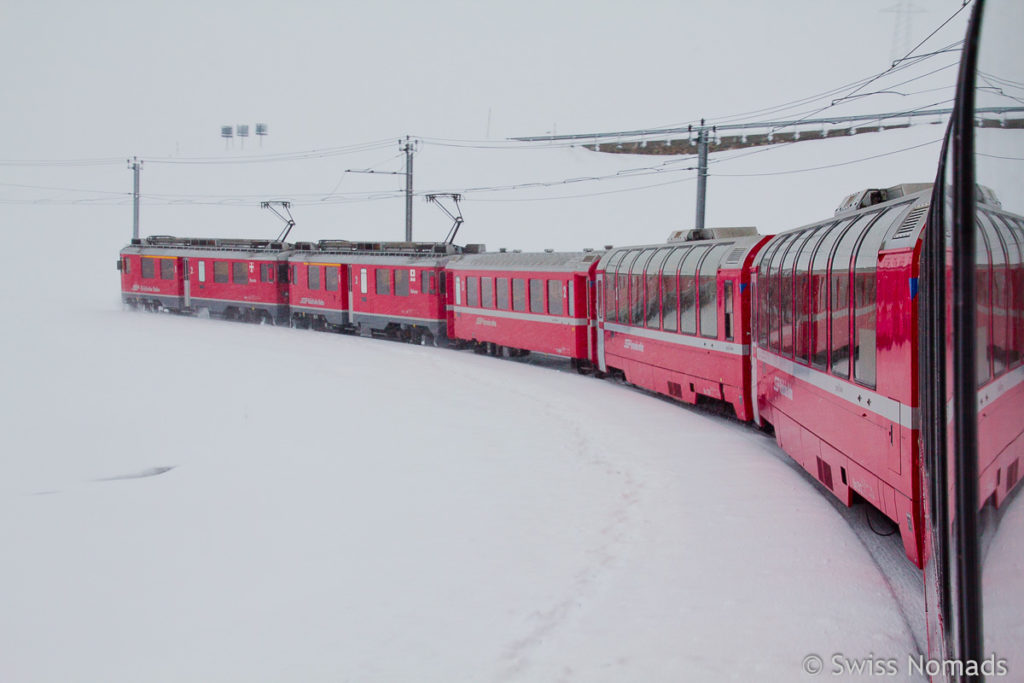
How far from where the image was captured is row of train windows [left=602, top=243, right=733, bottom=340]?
1334 centimetres

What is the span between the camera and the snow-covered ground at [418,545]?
553 cm

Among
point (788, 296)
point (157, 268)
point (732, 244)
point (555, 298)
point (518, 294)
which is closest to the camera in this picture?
point (788, 296)

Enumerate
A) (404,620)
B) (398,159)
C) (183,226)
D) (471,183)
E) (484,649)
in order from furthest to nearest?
(398,159) → (471,183) → (183,226) → (404,620) → (484,649)

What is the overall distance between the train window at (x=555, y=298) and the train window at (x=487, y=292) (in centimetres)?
273

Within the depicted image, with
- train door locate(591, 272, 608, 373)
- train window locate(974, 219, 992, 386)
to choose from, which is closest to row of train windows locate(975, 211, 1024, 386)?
train window locate(974, 219, 992, 386)

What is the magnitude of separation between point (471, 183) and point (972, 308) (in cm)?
8531

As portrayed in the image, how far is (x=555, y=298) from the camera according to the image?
19.9 metres

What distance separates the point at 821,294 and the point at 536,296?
12669 millimetres

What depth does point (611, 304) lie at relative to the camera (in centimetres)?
1753

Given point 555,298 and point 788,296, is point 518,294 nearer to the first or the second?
point 555,298

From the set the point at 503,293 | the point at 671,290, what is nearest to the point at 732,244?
the point at 671,290

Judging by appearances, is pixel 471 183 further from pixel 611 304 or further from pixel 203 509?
pixel 203 509

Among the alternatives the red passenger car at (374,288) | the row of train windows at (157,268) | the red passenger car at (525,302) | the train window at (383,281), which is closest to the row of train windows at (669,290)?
the red passenger car at (525,302)

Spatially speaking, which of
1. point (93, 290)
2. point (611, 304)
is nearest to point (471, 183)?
point (93, 290)
